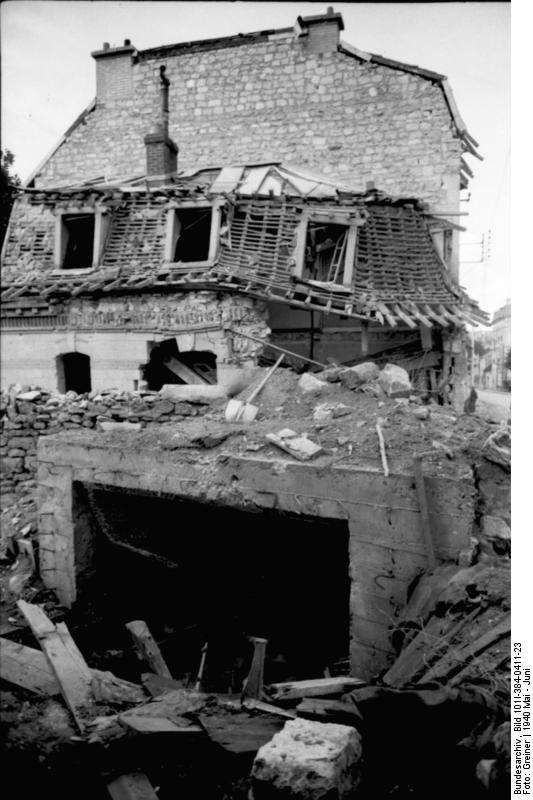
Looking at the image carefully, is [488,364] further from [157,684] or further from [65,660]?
[65,660]

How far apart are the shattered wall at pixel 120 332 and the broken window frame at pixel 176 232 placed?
2.64 feet

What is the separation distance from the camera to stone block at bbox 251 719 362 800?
3.13m

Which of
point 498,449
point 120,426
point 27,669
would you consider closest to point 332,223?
point 120,426

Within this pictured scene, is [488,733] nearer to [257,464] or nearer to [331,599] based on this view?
[257,464]

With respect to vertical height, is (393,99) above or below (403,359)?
above

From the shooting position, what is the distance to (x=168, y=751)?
13.4 feet

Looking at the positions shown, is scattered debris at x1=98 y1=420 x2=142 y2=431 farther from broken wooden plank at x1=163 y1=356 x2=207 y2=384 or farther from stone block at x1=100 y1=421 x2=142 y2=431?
broken wooden plank at x1=163 y1=356 x2=207 y2=384

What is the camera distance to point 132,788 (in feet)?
12.8

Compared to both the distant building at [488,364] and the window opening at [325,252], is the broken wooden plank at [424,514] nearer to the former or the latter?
the distant building at [488,364]

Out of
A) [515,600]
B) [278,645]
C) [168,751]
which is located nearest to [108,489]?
[278,645]

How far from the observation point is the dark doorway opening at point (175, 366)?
14.0m

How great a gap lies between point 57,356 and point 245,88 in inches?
368

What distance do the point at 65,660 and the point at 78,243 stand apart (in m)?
12.3

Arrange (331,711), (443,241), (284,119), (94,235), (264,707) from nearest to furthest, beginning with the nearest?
(331,711) < (264,707) < (94,235) < (443,241) < (284,119)
